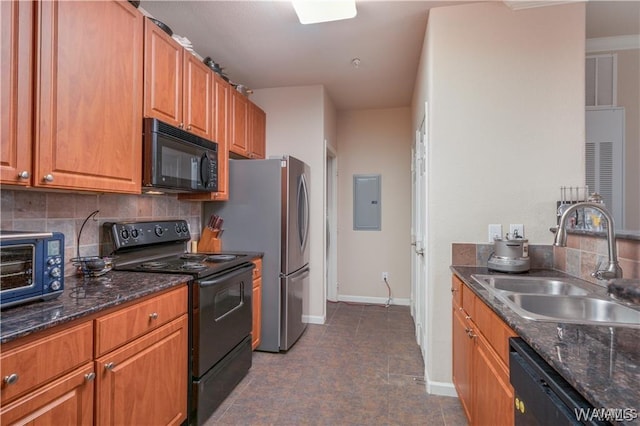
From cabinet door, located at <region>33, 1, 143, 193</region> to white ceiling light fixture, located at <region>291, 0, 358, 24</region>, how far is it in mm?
973

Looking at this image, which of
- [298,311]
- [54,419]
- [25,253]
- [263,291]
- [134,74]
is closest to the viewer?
[54,419]

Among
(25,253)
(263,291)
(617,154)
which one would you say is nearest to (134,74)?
(25,253)

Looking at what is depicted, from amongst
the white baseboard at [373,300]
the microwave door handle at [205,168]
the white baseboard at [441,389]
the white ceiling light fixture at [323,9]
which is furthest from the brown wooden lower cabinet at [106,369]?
the white baseboard at [373,300]

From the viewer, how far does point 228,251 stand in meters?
2.81

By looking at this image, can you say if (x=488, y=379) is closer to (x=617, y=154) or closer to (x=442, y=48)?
(x=442, y=48)

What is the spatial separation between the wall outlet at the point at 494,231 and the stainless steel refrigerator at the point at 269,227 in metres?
1.58

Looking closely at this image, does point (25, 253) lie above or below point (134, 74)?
below

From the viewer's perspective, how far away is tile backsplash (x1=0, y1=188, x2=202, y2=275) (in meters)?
1.47

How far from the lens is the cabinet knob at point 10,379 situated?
0.89 meters

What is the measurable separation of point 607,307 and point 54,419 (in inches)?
83.0

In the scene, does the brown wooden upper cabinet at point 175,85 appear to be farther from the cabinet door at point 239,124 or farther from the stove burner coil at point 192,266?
the stove burner coil at point 192,266

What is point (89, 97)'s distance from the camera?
4.83 feet

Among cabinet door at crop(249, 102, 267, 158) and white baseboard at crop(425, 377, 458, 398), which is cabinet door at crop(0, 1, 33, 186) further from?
white baseboard at crop(425, 377, 458, 398)

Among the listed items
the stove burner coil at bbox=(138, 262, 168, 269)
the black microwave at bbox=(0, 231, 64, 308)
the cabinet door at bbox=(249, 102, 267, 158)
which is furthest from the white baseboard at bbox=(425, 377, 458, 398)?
the cabinet door at bbox=(249, 102, 267, 158)
